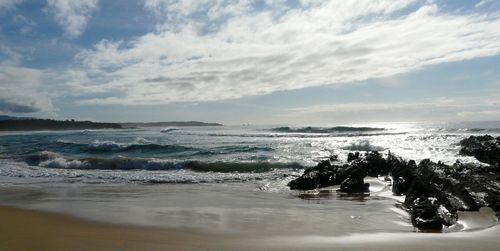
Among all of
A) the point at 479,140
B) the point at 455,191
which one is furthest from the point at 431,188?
the point at 479,140

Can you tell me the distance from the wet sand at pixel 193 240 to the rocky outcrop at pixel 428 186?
80 centimetres

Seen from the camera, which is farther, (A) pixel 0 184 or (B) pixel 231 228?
(A) pixel 0 184

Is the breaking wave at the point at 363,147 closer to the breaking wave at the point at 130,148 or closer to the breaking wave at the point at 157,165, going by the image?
the breaking wave at the point at 130,148

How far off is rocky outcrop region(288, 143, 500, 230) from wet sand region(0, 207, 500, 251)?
801mm

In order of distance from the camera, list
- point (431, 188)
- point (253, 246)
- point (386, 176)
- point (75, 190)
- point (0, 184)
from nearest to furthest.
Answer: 1. point (253, 246)
2. point (431, 188)
3. point (75, 190)
4. point (0, 184)
5. point (386, 176)

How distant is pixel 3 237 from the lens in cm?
610

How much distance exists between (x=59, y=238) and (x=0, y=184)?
9216 mm

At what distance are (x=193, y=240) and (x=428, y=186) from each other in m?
5.33

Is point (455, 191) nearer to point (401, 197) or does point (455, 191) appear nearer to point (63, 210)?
point (401, 197)

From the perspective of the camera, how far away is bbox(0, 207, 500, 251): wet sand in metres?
5.52

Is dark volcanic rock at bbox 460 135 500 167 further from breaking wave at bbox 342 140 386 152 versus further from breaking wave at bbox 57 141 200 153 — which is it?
breaking wave at bbox 57 141 200 153

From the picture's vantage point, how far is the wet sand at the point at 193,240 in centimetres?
552

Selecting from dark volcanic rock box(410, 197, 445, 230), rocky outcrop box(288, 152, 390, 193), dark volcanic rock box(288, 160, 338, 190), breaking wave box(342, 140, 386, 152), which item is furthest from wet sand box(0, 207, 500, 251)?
breaking wave box(342, 140, 386, 152)

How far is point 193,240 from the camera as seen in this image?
6035 mm
